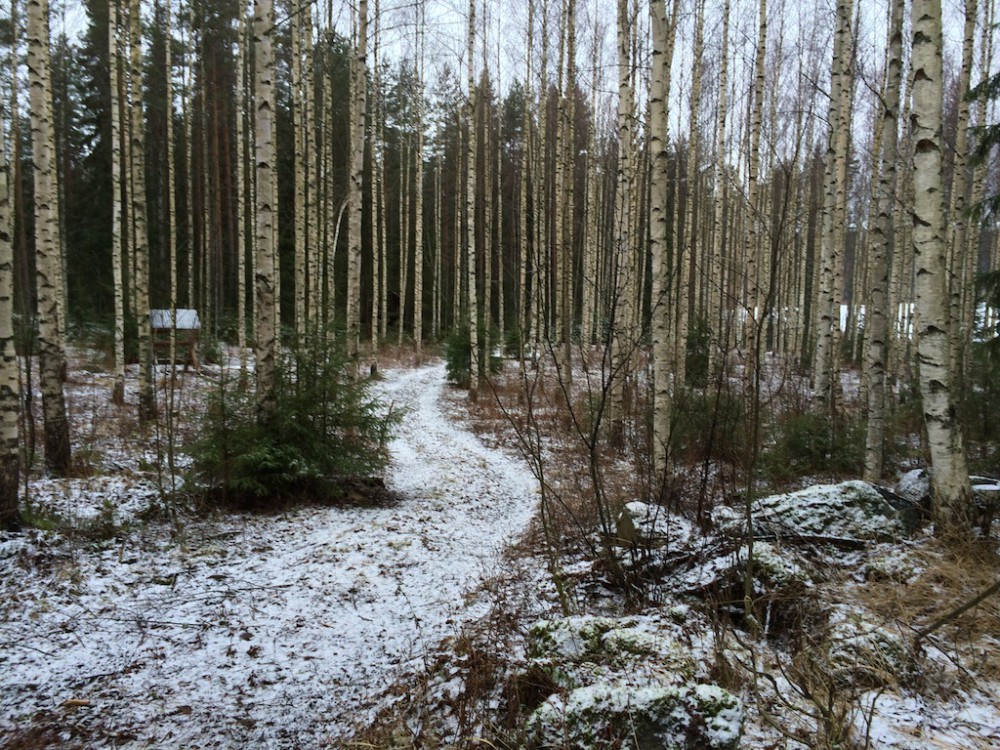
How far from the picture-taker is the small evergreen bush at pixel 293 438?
18.9ft

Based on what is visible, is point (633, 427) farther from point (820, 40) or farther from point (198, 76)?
point (198, 76)

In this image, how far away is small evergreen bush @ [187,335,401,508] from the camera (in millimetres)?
5758

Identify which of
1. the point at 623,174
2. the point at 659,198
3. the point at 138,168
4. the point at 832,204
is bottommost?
the point at 659,198

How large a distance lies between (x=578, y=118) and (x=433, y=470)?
55.8 ft

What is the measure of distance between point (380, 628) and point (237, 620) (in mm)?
969

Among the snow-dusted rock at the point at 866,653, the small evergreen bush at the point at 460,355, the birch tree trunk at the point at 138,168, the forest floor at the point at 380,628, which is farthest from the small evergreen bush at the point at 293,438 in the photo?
the small evergreen bush at the point at 460,355

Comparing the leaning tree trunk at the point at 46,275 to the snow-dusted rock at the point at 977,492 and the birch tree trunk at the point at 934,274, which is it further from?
the snow-dusted rock at the point at 977,492

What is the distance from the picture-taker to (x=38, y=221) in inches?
231

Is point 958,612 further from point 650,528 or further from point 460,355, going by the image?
point 460,355

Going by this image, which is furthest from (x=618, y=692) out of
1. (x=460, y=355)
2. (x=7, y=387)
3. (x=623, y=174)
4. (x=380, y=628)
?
(x=460, y=355)

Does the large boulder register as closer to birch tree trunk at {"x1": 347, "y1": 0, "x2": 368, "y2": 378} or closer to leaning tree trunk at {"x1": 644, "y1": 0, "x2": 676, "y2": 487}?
leaning tree trunk at {"x1": 644, "y1": 0, "x2": 676, "y2": 487}

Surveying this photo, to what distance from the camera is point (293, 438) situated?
19.8 ft

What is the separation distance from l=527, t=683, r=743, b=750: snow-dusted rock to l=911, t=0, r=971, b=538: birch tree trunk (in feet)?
9.19

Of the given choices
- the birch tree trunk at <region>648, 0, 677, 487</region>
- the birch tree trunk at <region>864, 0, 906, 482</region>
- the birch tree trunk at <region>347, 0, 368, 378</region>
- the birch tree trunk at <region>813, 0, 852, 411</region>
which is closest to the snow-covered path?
the birch tree trunk at <region>648, 0, 677, 487</region>
